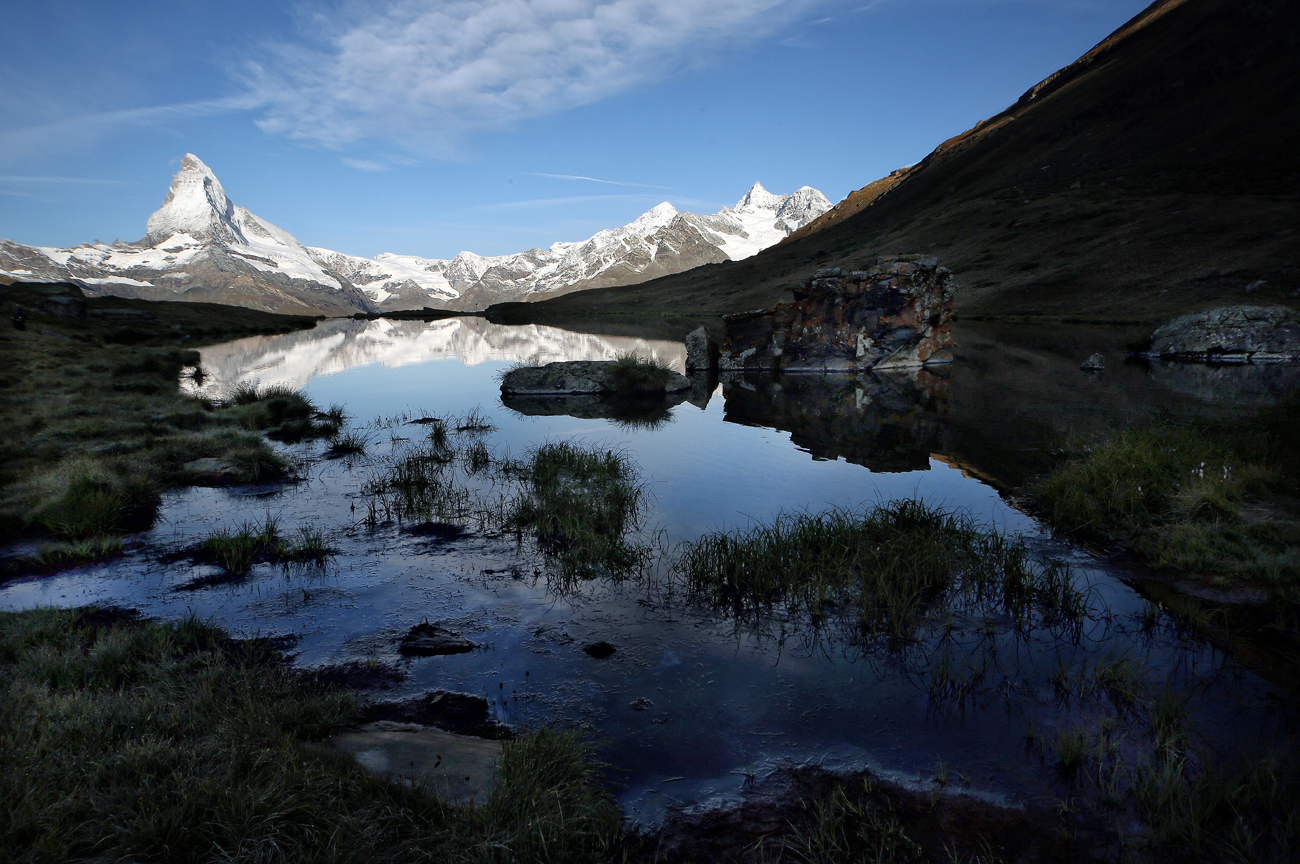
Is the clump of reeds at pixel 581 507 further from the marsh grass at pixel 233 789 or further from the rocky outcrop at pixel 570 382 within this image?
the rocky outcrop at pixel 570 382

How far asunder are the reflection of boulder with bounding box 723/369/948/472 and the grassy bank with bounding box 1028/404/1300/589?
3.34 m

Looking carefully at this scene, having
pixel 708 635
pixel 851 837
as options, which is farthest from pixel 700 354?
pixel 851 837

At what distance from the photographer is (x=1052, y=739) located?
4.59 meters

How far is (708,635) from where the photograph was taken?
6.40m

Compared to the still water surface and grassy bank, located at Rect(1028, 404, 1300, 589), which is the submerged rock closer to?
the still water surface

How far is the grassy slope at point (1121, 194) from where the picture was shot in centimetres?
5766

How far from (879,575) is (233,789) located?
19.5ft

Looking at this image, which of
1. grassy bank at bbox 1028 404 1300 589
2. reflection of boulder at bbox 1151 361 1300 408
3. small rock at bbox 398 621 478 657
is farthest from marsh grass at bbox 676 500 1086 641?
reflection of boulder at bbox 1151 361 1300 408

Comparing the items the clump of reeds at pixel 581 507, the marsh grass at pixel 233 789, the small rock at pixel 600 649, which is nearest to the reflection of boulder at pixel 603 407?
the clump of reeds at pixel 581 507

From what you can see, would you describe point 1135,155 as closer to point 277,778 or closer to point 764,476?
point 764,476

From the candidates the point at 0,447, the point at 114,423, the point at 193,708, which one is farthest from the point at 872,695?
the point at 114,423

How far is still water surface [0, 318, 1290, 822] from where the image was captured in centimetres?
465

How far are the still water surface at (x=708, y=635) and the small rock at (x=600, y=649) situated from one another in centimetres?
10

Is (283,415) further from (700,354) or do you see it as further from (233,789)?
(700,354)
